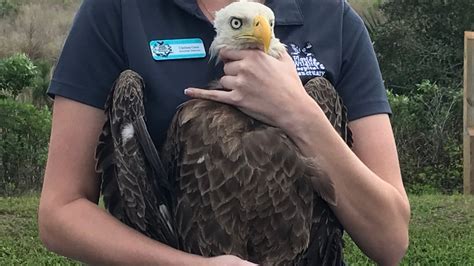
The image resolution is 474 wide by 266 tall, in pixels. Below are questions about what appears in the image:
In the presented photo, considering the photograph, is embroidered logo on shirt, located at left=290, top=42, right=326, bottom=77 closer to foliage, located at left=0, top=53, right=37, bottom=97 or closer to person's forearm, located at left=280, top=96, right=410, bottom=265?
person's forearm, located at left=280, top=96, right=410, bottom=265

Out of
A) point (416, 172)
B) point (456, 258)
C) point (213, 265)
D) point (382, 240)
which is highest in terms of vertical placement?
point (213, 265)

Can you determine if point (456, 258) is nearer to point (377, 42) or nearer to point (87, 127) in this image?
point (87, 127)

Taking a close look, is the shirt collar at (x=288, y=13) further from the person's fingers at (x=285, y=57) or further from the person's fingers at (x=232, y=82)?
the person's fingers at (x=232, y=82)

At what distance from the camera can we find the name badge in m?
2.74

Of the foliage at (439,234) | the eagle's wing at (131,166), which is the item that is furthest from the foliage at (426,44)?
the eagle's wing at (131,166)

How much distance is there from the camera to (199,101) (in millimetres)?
2803

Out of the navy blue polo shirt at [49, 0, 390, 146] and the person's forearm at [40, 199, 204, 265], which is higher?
the navy blue polo shirt at [49, 0, 390, 146]

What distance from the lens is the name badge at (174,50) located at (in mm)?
2738

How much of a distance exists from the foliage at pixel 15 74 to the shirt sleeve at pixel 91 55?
8444 millimetres

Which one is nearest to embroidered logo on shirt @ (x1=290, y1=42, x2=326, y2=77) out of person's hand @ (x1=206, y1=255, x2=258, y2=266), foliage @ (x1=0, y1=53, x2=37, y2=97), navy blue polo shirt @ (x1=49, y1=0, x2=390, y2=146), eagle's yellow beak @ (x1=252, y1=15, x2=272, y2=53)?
navy blue polo shirt @ (x1=49, y1=0, x2=390, y2=146)

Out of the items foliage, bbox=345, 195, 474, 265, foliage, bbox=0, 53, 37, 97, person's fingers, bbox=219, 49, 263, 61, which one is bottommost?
foliage, bbox=345, 195, 474, 265

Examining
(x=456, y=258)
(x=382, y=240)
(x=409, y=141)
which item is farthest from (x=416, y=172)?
(x=382, y=240)

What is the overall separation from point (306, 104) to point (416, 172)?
→ 31.7ft

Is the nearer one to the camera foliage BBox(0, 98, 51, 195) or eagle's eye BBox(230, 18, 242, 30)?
eagle's eye BBox(230, 18, 242, 30)
